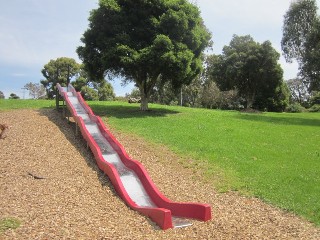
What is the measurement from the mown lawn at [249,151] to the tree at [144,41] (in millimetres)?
2779

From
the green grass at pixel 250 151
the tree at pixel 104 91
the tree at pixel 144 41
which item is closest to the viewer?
the green grass at pixel 250 151

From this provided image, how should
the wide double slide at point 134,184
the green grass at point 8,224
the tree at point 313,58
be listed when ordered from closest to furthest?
the green grass at point 8,224, the wide double slide at point 134,184, the tree at point 313,58

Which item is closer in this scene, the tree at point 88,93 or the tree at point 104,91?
the tree at point 88,93

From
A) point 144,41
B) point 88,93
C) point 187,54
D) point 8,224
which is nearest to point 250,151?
point 187,54

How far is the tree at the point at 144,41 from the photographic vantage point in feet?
67.9

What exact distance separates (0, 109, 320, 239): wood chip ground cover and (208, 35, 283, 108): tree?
37.5 metres

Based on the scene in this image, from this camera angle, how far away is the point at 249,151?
47.3ft

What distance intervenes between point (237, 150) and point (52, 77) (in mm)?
55903

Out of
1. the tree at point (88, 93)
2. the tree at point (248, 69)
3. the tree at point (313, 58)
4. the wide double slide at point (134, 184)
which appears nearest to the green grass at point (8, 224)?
the wide double slide at point (134, 184)

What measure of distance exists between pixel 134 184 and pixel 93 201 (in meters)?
1.47

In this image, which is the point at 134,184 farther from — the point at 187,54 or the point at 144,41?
the point at 144,41

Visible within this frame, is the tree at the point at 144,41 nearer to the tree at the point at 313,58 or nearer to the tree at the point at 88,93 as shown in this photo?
the tree at the point at 313,58

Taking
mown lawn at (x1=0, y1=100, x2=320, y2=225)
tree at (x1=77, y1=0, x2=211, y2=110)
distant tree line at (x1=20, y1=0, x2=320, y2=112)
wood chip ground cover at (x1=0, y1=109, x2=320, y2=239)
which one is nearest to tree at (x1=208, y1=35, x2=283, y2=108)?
distant tree line at (x1=20, y1=0, x2=320, y2=112)

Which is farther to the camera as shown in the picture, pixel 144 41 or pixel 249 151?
pixel 144 41
